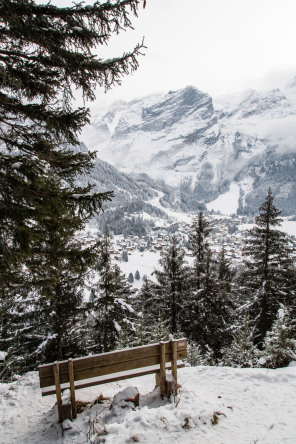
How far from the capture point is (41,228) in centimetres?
492

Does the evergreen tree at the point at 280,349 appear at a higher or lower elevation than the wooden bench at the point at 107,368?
lower

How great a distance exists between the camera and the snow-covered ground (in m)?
4.27

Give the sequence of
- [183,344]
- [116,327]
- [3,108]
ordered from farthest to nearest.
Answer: [116,327], [183,344], [3,108]

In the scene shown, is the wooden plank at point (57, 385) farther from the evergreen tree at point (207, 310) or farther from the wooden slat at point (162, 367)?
the evergreen tree at point (207, 310)

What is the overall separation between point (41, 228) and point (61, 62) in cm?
289

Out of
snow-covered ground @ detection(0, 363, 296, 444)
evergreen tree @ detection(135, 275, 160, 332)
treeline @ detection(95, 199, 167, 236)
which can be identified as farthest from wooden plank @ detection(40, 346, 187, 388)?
treeline @ detection(95, 199, 167, 236)

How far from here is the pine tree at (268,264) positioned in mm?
13523

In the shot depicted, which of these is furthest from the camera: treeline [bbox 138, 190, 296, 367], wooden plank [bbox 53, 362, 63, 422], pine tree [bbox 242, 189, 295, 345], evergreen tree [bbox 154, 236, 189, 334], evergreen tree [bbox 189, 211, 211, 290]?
evergreen tree [bbox 189, 211, 211, 290]

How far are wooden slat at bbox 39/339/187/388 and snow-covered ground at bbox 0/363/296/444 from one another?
73 cm

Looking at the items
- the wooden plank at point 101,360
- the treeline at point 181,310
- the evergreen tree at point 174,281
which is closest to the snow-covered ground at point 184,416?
the wooden plank at point 101,360

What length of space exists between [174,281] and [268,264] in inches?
232

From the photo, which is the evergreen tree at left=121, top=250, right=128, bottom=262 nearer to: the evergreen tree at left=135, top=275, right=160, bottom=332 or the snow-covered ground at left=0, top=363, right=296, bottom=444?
the evergreen tree at left=135, top=275, right=160, bottom=332

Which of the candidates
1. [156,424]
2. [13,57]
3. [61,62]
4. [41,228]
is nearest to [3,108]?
[13,57]

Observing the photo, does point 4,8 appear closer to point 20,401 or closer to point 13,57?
point 13,57
